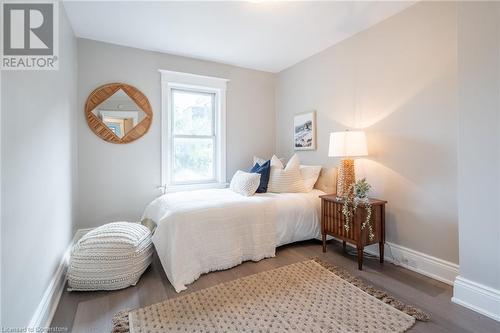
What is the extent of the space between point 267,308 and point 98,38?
11.5 ft

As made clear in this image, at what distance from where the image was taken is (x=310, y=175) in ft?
10.7

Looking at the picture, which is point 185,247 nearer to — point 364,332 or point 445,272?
point 364,332

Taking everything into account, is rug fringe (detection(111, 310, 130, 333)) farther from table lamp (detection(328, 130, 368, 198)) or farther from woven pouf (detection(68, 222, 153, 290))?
table lamp (detection(328, 130, 368, 198))

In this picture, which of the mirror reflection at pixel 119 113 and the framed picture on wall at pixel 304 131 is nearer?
the mirror reflection at pixel 119 113

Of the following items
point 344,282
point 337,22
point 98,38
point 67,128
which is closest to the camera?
point 344,282

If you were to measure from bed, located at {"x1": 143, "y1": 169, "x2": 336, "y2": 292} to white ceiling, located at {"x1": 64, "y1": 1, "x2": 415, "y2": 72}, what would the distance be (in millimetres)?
1918

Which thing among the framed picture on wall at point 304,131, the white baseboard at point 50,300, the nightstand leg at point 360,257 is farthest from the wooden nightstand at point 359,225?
the white baseboard at point 50,300

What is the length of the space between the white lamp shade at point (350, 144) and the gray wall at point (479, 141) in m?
0.83

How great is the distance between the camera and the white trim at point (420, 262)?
6.68 feet

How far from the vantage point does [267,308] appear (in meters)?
1.70

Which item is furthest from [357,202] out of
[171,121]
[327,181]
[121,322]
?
[171,121]

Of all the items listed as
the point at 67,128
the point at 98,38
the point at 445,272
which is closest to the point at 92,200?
the point at 67,128

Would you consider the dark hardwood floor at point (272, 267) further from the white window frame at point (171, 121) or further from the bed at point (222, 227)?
the white window frame at point (171, 121)

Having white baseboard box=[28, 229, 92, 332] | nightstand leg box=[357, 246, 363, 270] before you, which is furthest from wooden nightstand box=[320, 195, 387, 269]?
white baseboard box=[28, 229, 92, 332]
